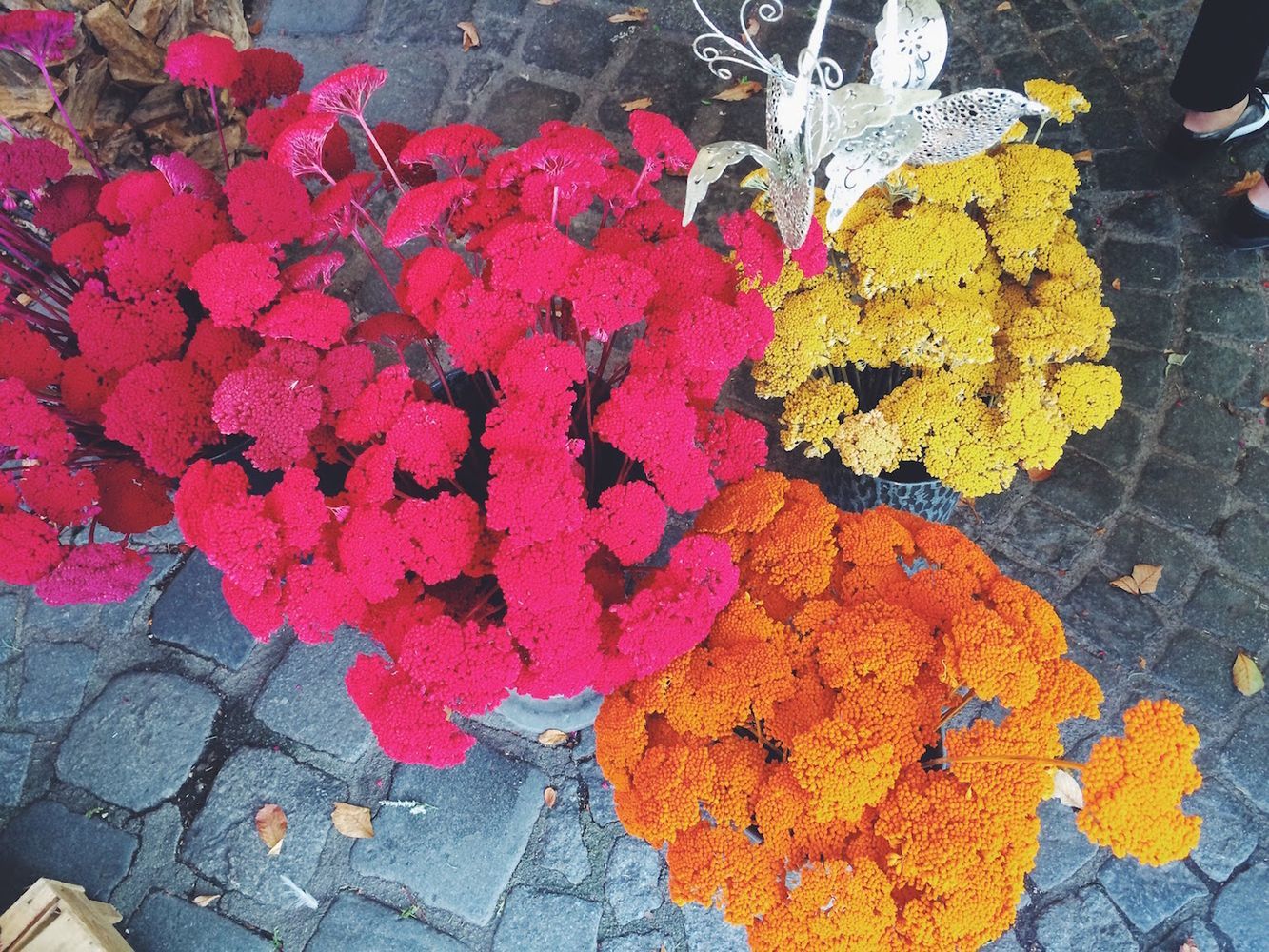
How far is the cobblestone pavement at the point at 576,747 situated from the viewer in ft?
7.73

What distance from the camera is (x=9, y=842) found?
2.45m

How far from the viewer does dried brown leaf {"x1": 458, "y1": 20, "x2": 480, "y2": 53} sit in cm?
345

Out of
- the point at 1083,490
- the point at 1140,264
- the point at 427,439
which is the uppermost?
the point at 427,439

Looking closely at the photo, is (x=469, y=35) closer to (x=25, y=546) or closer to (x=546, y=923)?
(x=25, y=546)

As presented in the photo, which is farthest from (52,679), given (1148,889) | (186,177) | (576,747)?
(1148,889)

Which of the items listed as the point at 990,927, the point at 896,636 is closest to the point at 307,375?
the point at 896,636

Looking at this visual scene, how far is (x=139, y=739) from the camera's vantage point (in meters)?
2.55

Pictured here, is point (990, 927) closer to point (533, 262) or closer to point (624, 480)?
point (624, 480)

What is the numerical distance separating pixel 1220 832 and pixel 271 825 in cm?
261

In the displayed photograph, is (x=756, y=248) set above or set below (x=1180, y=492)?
above

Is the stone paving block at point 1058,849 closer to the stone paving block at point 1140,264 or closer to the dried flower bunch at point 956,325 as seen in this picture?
the dried flower bunch at point 956,325

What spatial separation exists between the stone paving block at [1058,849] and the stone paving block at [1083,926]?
60 millimetres

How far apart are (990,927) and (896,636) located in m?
0.46

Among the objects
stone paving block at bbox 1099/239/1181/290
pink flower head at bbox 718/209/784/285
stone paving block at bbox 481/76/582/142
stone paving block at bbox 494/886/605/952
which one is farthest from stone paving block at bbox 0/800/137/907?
stone paving block at bbox 1099/239/1181/290
